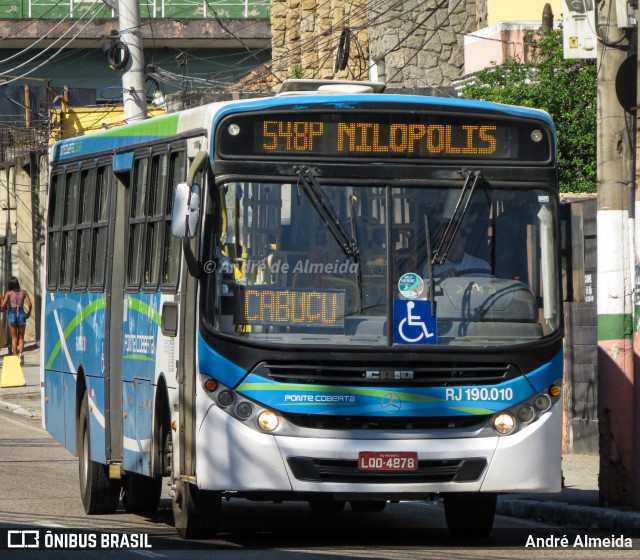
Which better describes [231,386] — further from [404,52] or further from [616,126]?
[404,52]

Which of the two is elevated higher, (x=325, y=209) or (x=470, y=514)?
(x=325, y=209)

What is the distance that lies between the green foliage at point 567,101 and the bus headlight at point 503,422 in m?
11.1

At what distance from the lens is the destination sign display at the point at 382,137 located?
35.3 feet

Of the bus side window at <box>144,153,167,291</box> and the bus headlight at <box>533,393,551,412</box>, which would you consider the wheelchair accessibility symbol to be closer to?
the bus headlight at <box>533,393,551,412</box>

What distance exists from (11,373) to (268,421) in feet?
67.4

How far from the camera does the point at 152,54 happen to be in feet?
177

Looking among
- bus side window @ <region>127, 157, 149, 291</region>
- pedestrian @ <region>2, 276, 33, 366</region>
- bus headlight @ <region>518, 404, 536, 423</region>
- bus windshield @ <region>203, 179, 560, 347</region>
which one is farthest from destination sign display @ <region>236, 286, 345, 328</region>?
pedestrian @ <region>2, 276, 33, 366</region>

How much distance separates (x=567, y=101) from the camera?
22.0m

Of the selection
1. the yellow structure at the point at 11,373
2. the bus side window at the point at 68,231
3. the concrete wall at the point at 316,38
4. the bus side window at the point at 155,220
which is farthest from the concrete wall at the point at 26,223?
the bus side window at the point at 155,220

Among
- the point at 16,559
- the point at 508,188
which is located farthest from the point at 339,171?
the point at 16,559

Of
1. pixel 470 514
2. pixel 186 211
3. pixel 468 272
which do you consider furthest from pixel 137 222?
pixel 470 514

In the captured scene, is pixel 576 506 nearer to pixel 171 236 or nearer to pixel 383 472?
pixel 383 472

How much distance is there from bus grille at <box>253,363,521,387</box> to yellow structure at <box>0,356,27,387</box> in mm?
20342

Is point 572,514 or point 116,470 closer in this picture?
point 572,514
